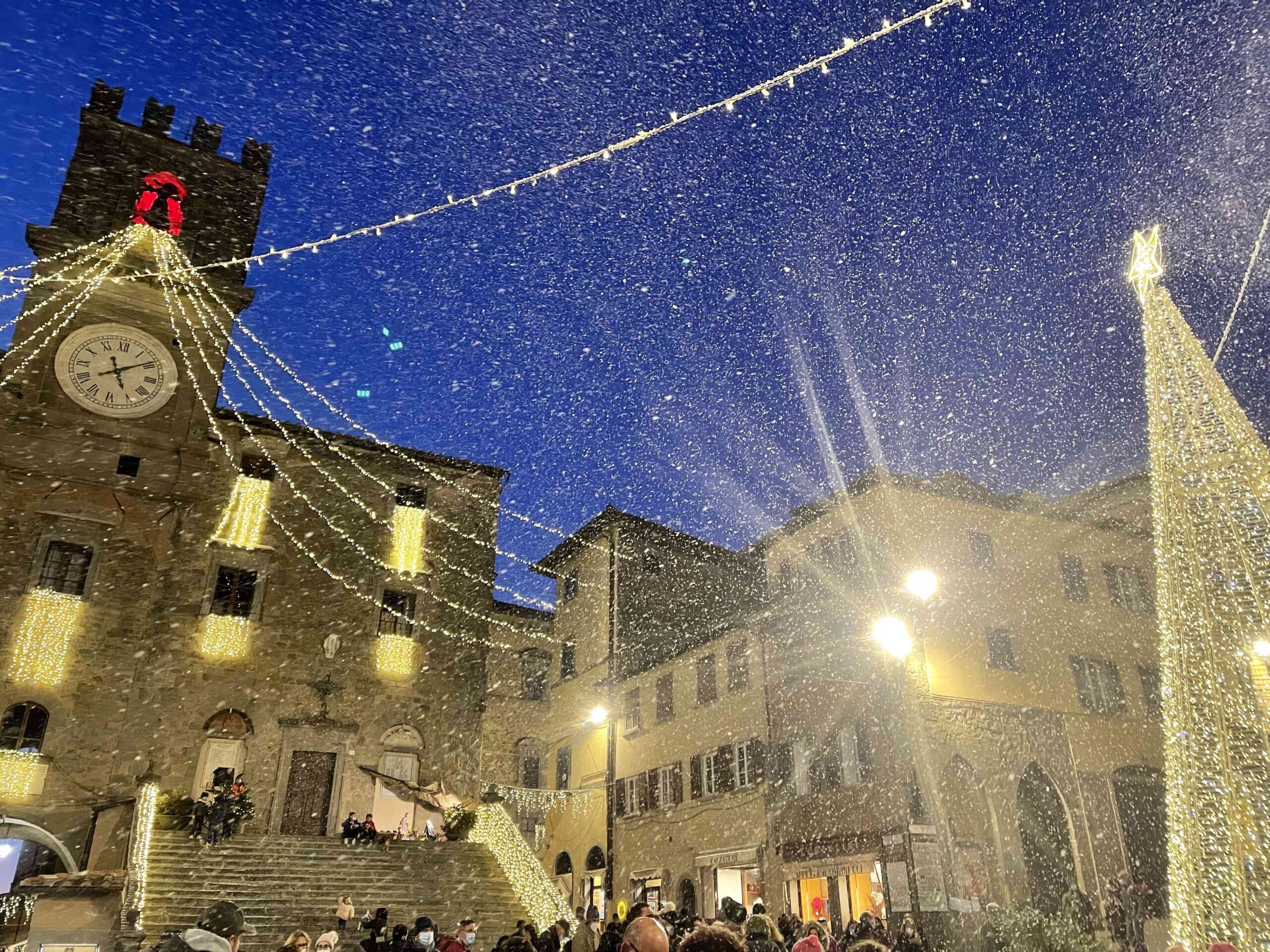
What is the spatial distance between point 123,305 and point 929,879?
2414 centimetres

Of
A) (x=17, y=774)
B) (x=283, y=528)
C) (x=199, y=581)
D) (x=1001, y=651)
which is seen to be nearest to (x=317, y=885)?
(x=17, y=774)

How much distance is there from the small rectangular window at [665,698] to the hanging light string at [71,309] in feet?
69.4

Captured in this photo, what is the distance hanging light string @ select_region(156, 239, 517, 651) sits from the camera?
881 inches

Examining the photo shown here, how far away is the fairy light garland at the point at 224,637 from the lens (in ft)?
72.9

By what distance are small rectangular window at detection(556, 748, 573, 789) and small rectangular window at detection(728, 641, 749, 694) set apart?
10.1m

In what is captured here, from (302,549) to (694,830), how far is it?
15007 mm

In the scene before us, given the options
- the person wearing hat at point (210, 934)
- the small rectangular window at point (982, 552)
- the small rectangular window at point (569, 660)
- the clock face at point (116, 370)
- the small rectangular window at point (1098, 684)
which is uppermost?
the clock face at point (116, 370)

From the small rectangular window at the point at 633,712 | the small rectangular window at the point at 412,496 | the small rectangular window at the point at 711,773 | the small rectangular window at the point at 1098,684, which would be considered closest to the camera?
the small rectangular window at the point at 1098,684

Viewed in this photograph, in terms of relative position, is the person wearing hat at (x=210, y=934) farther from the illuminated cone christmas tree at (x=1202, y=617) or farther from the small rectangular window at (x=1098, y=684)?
the small rectangular window at (x=1098, y=684)

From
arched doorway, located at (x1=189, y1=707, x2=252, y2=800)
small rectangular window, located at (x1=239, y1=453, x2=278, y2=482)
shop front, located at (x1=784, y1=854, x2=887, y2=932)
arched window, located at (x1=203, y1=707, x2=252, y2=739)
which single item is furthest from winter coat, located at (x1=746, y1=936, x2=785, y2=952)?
small rectangular window, located at (x1=239, y1=453, x2=278, y2=482)

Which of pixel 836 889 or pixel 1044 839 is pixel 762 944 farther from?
pixel 1044 839

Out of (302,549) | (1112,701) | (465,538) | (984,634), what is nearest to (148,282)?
(302,549)

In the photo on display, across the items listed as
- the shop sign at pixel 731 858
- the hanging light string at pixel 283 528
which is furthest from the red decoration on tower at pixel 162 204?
the shop sign at pixel 731 858

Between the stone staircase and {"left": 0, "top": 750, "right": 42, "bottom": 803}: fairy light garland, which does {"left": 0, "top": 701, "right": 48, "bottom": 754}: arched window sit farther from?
the stone staircase
